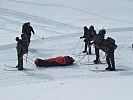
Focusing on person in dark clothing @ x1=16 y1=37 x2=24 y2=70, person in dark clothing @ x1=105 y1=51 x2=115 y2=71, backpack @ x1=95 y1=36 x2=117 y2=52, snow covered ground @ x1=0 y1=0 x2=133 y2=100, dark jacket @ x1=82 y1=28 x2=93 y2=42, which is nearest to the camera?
snow covered ground @ x1=0 y1=0 x2=133 y2=100

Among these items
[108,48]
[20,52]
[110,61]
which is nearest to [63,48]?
[20,52]

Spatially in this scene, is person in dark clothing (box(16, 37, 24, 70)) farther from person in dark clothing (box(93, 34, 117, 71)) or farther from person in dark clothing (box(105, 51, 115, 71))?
person in dark clothing (box(105, 51, 115, 71))

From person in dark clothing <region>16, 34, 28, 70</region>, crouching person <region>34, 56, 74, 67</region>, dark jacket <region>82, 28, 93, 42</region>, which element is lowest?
crouching person <region>34, 56, 74, 67</region>

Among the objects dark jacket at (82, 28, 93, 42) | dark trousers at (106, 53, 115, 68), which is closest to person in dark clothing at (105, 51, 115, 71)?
dark trousers at (106, 53, 115, 68)

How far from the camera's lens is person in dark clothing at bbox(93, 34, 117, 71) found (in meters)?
12.2

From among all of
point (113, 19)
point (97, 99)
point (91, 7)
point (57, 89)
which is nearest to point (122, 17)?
point (113, 19)

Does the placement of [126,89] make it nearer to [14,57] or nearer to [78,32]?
[14,57]

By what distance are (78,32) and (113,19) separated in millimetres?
4009

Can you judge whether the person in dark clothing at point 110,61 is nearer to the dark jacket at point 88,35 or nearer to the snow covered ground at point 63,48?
the snow covered ground at point 63,48

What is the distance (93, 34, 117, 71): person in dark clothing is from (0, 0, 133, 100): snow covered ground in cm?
32

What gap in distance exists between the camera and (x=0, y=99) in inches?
373

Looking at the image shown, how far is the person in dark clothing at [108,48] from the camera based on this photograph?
12164 mm

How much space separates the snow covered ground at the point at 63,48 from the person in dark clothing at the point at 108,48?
32 centimetres

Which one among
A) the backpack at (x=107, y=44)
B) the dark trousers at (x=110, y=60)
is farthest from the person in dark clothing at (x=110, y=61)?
the backpack at (x=107, y=44)
